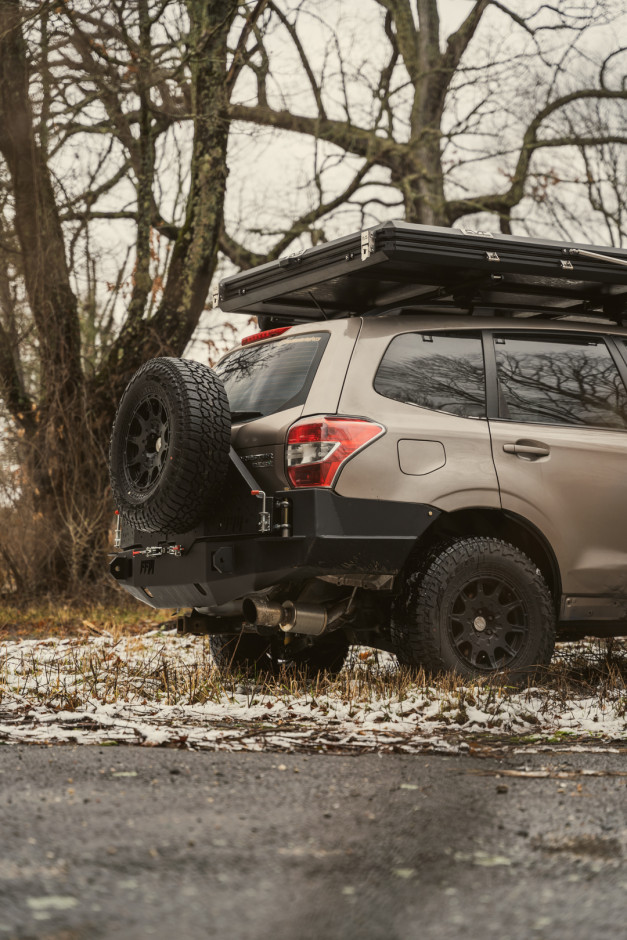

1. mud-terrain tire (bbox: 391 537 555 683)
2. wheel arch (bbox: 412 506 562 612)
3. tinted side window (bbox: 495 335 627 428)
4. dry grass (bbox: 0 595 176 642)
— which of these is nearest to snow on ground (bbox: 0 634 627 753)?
mud-terrain tire (bbox: 391 537 555 683)

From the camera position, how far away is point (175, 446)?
17.1 feet

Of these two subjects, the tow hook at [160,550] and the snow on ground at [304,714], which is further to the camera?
the tow hook at [160,550]

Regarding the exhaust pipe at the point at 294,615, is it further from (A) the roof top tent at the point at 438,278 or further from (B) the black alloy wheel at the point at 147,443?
(A) the roof top tent at the point at 438,278

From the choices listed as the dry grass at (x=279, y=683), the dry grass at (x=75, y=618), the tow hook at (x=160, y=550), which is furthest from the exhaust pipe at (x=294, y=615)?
the dry grass at (x=75, y=618)

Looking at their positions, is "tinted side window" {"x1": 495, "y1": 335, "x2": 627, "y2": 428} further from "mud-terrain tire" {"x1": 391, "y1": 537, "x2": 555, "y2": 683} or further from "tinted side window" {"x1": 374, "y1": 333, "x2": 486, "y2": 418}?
"mud-terrain tire" {"x1": 391, "y1": 537, "x2": 555, "y2": 683}

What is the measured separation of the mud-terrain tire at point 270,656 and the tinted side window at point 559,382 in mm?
1735

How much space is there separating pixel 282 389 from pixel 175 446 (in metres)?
0.65

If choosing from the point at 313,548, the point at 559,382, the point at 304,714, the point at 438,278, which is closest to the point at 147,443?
the point at 313,548

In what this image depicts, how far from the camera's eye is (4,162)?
11.7m

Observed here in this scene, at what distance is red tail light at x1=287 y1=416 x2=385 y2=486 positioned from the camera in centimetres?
509

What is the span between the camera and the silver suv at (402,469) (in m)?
5.18

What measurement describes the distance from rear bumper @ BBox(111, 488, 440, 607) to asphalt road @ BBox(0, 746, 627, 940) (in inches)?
50.3

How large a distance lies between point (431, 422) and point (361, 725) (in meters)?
1.57

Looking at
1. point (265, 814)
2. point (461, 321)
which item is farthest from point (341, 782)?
point (461, 321)
